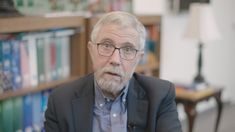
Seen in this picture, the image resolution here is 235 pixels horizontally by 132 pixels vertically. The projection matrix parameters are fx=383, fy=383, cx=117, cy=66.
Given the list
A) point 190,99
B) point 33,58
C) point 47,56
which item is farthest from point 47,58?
point 190,99

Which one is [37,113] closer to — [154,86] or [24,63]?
[24,63]

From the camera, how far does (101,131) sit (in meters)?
1.54

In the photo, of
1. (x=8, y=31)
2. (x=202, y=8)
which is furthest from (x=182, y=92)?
(x=8, y=31)

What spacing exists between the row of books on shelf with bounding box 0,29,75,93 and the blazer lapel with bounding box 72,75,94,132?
68cm

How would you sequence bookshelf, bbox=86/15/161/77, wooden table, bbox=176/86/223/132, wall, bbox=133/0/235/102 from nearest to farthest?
bookshelf, bbox=86/15/161/77 → wooden table, bbox=176/86/223/132 → wall, bbox=133/0/235/102

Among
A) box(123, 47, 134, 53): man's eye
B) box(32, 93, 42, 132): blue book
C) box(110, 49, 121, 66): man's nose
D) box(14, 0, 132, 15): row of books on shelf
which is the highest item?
box(14, 0, 132, 15): row of books on shelf

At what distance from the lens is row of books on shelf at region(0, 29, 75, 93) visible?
6.89ft

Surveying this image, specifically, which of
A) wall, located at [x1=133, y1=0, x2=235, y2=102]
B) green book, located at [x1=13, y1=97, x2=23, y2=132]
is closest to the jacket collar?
green book, located at [x1=13, y1=97, x2=23, y2=132]

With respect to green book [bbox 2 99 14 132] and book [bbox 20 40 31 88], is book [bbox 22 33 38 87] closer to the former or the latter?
book [bbox 20 40 31 88]

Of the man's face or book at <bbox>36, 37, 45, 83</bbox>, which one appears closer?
the man's face

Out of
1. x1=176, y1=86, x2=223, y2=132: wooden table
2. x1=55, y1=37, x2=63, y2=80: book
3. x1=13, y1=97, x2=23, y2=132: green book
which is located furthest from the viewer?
x1=176, y1=86, x2=223, y2=132: wooden table

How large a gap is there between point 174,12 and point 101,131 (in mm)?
2539

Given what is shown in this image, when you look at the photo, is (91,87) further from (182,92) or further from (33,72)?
(182,92)

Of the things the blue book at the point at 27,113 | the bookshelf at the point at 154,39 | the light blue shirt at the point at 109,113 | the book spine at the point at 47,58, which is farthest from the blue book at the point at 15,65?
the bookshelf at the point at 154,39
